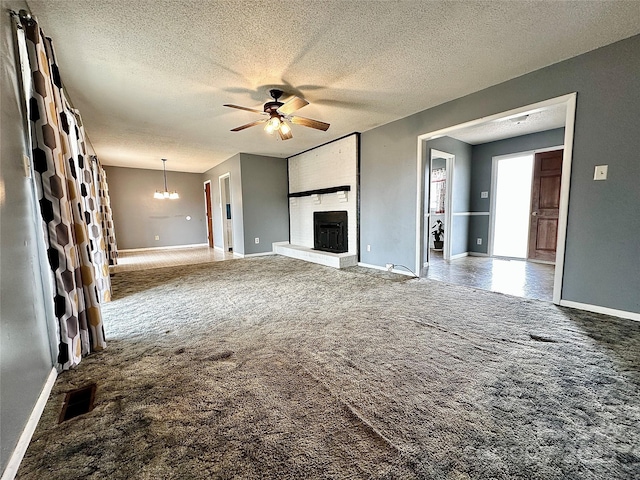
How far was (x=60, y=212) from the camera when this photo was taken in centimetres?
172

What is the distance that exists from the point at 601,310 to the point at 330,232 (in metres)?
3.95

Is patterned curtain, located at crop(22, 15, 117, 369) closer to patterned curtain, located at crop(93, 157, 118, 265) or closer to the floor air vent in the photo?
the floor air vent

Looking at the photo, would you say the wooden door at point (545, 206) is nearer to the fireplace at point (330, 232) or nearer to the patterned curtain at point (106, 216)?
the fireplace at point (330, 232)

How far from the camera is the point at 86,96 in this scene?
3018 millimetres

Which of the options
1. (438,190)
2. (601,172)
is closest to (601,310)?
(601,172)

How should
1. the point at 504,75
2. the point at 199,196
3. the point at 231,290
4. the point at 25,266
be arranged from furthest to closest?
1. the point at 199,196
2. the point at 231,290
3. the point at 504,75
4. the point at 25,266

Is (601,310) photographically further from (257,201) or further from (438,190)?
(257,201)

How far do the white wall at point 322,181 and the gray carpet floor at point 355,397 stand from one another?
2739 millimetres

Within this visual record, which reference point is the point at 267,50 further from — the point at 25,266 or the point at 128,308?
the point at 128,308

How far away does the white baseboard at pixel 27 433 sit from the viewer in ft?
3.28

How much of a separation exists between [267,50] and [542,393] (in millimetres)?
3037

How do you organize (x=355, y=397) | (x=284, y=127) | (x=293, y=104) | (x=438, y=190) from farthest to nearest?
(x=438, y=190) → (x=284, y=127) → (x=293, y=104) → (x=355, y=397)

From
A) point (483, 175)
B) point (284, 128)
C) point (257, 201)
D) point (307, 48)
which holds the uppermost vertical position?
point (307, 48)

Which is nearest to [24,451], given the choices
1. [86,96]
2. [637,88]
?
[86,96]
